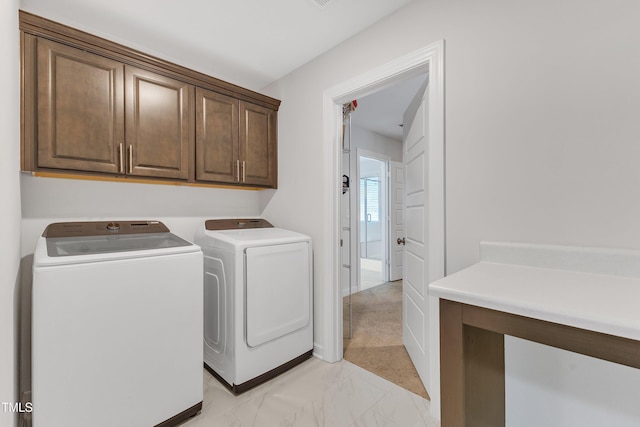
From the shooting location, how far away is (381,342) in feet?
8.30

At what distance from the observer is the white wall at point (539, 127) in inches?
41.1

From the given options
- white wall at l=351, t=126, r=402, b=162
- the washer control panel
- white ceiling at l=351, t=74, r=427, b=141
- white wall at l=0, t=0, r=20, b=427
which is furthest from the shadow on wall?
white wall at l=351, t=126, r=402, b=162

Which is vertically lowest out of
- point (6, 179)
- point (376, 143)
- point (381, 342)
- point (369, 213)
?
point (381, 342)

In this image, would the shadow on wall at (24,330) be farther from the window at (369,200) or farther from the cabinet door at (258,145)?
the window at (369,200)

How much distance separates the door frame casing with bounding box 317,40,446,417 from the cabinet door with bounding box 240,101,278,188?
0.62m

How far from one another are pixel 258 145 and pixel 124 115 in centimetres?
100

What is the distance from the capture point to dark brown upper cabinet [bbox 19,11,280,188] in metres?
1.49

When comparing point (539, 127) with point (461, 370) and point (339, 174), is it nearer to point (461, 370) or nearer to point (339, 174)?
point (461, 370)

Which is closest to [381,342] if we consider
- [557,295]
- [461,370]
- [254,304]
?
[254,304]

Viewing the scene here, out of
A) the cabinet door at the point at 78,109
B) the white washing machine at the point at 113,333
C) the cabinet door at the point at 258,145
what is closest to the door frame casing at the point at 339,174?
the cabinet door at the point at 258,145

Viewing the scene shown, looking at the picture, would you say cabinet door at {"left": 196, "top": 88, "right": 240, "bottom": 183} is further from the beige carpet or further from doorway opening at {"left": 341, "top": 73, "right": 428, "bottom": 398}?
the beige carpet

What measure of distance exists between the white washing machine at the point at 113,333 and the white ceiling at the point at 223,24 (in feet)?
4.27

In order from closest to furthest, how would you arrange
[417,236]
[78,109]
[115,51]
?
[78,109], [115,51], [417,236]

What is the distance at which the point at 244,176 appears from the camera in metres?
2.38
